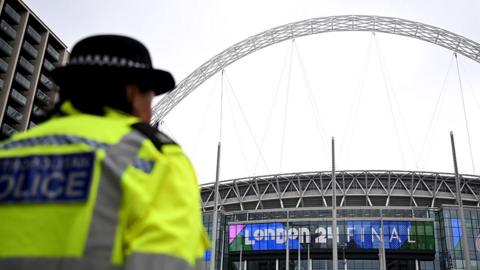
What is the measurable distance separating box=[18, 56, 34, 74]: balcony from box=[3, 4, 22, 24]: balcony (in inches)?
178

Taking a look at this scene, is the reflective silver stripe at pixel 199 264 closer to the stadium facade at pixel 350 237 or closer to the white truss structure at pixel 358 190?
the stadium facade at pixel 350 237

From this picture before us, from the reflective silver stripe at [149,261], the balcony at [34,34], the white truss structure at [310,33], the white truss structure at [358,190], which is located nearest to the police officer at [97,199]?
the reflective silver stripe at [149,261]

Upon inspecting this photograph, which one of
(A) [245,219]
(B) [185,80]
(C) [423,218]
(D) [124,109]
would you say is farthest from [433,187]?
(D) [124,109]

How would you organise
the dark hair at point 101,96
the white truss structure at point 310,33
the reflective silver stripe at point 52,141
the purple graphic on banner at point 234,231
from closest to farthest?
the reflective silver stripe at point 52,141
the dark hair at point 101,96
the white truss structure at point 310,33
the purple graphic on banner at point 234,231

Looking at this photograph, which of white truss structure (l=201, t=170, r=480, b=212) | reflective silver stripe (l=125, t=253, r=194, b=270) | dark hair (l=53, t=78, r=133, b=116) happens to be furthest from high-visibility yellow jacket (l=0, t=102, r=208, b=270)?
white truss structure (l=201, t=170, r=480, b=212)

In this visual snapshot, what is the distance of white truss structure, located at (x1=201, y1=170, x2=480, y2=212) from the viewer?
7519 cm

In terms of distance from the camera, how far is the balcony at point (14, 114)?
5689 cm

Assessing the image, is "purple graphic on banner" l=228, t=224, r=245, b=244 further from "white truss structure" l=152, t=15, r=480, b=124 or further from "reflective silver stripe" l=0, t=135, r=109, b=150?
"reflective silver stripe" l=0, t=135, r=109, b=150

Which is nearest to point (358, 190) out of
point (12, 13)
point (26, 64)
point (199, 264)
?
point (26, 64)

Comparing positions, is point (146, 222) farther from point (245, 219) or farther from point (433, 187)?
point (433, 187)

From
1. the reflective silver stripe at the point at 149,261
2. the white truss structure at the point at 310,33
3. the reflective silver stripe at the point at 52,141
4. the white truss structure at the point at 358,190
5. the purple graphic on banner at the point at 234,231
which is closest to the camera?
the reflective silver stripe at the point at 149,261

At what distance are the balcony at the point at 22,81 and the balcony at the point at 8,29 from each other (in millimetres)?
4481

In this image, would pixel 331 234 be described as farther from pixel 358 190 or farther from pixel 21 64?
pixel 21 64

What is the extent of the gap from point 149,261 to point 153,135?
0.49 meters
